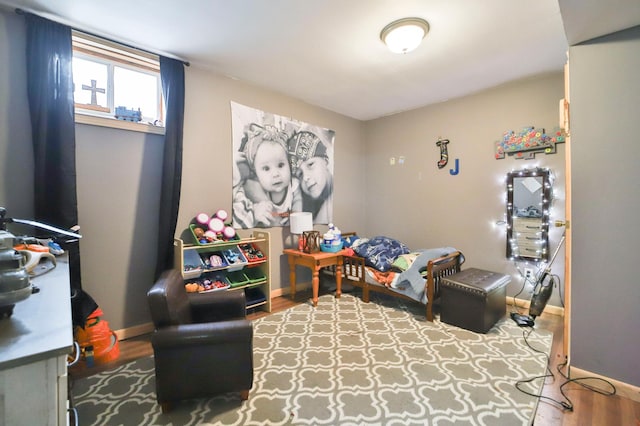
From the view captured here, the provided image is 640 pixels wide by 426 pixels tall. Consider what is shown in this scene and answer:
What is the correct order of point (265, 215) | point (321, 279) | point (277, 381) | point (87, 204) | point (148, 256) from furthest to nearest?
point (321, 279) → point (265, 215) → point (148, 256) → point (87, 204) → point (277, 381)

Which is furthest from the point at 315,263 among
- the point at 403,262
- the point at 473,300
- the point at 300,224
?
the point at 473,300

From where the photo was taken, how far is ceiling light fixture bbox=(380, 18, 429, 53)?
2061 millimetres

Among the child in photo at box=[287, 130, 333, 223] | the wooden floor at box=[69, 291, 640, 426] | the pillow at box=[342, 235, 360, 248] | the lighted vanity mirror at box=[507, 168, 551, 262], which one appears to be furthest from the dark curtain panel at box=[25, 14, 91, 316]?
the lighted vanity mirror at box=[507, 168, 551, 262]

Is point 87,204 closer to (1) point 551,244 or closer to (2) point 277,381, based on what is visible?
(2) point 277,381

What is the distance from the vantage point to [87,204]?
7.44ft

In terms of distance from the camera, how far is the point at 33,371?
2.07ft

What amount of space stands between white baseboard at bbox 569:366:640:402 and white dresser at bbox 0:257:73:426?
2.64m

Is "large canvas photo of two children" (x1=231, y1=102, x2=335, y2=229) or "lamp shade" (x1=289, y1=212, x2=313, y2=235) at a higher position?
"large canvas photo of two children" (x1=231, y1=102, x2=335, y2=229)

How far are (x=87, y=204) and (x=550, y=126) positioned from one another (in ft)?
14.2

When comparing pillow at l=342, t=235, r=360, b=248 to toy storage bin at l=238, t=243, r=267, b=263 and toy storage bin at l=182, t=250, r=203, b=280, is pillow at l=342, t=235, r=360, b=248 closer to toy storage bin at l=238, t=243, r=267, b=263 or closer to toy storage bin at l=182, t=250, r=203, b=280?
toy storage bin at l=238, t=243, r=267, b=263

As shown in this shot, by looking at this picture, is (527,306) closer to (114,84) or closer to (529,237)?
(529,237)

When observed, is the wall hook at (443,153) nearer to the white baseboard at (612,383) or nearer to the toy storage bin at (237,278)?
the white baseboard at (612,383)

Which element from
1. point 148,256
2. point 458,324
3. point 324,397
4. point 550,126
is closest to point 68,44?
point 148,256

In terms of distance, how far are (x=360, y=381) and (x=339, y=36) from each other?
2514 mm
